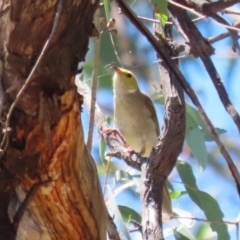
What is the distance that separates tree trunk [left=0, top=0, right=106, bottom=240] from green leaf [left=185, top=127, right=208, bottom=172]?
1.18 meters

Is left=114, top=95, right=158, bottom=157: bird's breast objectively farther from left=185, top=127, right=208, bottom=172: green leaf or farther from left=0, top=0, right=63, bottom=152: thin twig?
left=0, top=0, right=63, bottom=152: thin twig

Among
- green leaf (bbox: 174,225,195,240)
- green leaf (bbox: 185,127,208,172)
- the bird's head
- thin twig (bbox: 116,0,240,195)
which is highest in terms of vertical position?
the bird's head

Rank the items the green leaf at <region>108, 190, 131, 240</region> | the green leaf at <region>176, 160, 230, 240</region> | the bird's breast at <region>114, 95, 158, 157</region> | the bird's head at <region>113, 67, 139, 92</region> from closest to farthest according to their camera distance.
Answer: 1. the green leaf at <region>108, 190, 131, 240</region>
2. the green leaf at <region>176, 160, 230, 240</region>
3. the bird's breast at <region>114, 95, 158, 157</region>
4. the bird's head at <region>113, 67, 139, 92</region>

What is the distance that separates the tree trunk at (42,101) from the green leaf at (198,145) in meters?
1.18

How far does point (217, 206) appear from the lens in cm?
228

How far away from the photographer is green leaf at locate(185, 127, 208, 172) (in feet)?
7.64

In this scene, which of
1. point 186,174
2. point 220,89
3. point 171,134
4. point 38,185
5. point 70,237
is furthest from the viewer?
point 186,174

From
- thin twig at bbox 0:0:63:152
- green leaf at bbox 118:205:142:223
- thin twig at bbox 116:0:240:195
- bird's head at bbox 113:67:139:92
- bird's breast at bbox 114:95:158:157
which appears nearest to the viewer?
thin twig at bbox 116:0:240:195

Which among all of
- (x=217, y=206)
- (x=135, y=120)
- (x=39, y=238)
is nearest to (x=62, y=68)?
(x=39, y=238)

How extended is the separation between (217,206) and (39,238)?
1.15 meters

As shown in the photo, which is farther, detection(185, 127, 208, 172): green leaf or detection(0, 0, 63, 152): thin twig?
detection(185, 127, 208, 172): green leaf

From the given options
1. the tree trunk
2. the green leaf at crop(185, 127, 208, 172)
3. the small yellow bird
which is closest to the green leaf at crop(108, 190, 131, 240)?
the green leaf at crop(185, 127, 208, 172)

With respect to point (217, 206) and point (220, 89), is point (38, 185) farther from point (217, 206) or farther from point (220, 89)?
point (217, 206)

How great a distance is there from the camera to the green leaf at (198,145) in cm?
233
